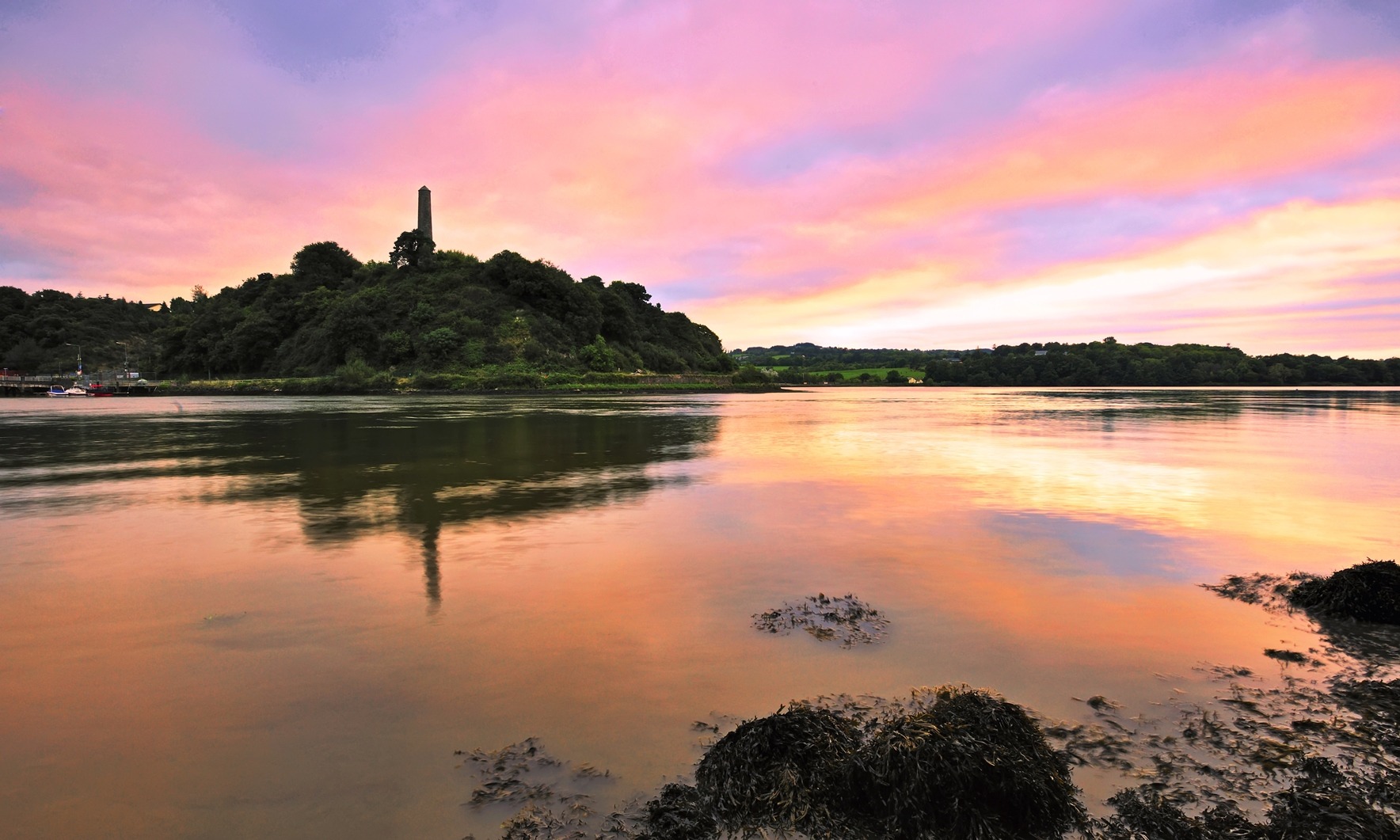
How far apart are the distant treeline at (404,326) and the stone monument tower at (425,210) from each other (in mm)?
9244

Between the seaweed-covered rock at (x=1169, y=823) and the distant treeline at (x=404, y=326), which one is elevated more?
the distant treeline at (x=404, y=326)

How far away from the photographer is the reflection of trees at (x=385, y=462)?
1231 centimetres

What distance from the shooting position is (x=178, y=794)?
381 centimetres

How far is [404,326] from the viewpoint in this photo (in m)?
109

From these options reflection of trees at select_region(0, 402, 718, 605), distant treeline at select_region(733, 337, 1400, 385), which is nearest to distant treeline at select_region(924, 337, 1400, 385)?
distant treeline at select_region(733, 337, 1400, 385)

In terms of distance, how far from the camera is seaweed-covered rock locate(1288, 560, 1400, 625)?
6.61m

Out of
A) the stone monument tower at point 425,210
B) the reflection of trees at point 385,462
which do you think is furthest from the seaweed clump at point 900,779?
the stone monument tower at point 425,210

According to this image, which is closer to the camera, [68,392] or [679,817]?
[679,817]

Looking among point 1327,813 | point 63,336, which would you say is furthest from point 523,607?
point 63,336

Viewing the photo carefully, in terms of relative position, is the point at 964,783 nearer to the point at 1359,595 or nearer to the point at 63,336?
the point at 1359,595

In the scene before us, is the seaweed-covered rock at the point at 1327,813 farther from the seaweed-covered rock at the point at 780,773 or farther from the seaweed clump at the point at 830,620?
the seaweed clump at the point at 830,620

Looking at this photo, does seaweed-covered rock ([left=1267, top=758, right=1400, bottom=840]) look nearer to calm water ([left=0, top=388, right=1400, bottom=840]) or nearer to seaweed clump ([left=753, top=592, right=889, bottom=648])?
calm water ([left=0, top=388, right=1400, bottom=840])

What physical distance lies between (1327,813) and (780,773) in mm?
2759

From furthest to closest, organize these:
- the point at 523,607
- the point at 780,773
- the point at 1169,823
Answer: the point at 523,607
the point at 780,773
the point at 1169,823
